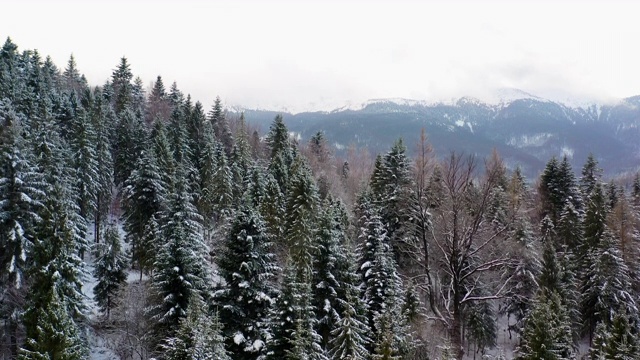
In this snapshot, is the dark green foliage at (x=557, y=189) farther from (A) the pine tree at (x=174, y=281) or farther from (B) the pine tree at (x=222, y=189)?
(A) the pine tree at (x=174, y=281)

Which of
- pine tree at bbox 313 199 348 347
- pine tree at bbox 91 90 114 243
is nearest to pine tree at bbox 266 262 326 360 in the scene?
pine tree at bbox 313 199 348 347

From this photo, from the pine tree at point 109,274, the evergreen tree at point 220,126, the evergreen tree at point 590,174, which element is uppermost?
the evergreen tree at point 220,126

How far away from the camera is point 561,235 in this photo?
142 feet

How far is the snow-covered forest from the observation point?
15211 mm

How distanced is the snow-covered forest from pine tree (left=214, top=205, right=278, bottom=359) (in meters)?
0.08

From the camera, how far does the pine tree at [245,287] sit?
1970cm

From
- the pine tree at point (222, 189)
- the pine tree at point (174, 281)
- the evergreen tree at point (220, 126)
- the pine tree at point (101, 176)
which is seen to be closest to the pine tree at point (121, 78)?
the evergreen tree at point (220, 126)

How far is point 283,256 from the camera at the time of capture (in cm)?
3575

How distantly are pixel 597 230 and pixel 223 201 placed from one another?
121 ft

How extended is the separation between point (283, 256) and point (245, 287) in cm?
1581

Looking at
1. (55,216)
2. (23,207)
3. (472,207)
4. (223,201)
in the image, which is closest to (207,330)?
(472,207)

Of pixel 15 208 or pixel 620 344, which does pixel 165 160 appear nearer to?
pixel 15 208

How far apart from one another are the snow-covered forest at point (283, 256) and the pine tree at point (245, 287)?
8 centimetres

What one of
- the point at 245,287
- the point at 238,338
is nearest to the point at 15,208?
the point at 245,287
